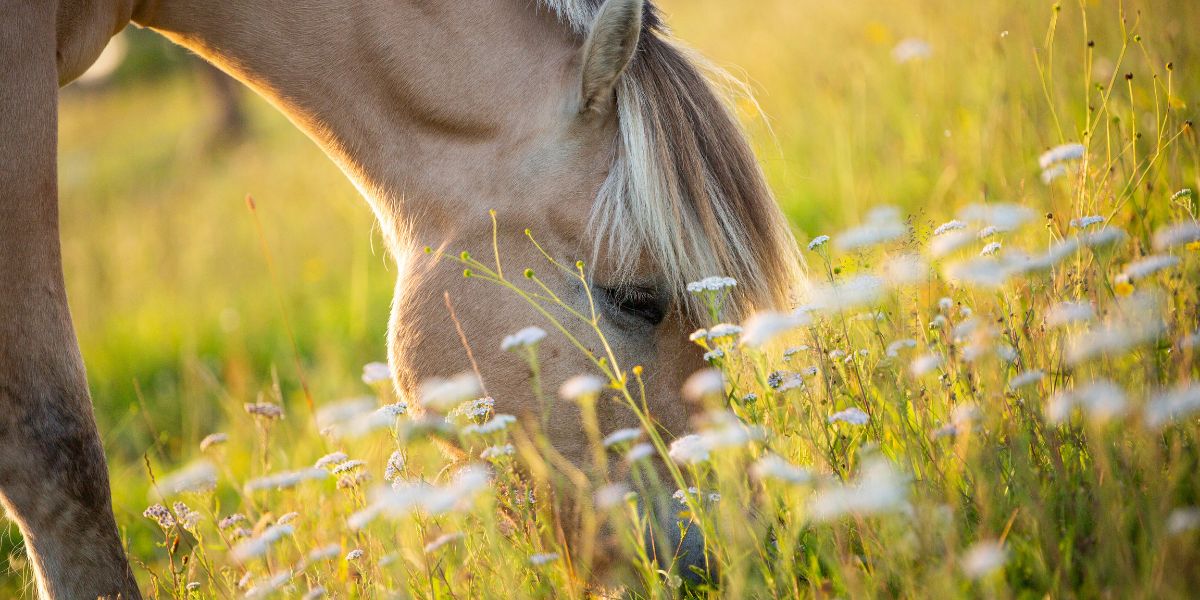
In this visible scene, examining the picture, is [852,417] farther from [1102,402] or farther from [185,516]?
[185,516]

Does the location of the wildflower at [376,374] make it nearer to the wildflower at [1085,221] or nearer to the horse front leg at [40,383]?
the horse front leg at [40,383]

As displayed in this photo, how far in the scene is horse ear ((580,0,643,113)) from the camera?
2.09 meters

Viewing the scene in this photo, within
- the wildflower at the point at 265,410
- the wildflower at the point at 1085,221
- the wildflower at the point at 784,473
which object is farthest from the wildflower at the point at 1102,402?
the wildflower at the point at 265,410

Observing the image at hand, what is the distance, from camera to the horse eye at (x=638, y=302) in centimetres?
219

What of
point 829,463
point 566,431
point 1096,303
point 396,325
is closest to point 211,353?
point 396,325

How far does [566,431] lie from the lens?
2145 millimetres

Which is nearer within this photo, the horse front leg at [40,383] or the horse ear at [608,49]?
the horse front leg at [40,383]

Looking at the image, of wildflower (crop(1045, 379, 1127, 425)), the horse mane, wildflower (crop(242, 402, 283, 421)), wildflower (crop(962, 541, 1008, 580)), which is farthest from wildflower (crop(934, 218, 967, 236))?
wildflower (crop(242, 402, 283, 421))

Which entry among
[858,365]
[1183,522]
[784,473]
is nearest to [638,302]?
[858,365]

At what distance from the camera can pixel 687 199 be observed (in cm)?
213

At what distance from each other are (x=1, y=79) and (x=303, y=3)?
778mm

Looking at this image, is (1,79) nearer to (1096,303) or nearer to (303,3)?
(303,3)

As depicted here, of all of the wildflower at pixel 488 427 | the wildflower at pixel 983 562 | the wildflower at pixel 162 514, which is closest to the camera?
the wildflower at pixel 983 562

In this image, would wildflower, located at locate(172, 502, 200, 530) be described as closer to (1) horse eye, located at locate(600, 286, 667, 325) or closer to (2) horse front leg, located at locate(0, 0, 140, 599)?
(2) horse front leg, located at locate(0, 0, 140, 599)
